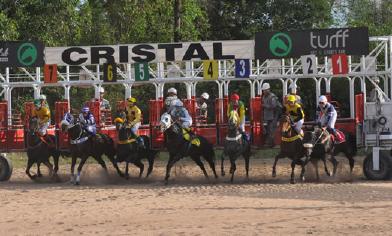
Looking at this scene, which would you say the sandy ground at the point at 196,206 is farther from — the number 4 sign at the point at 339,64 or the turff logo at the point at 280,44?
the turff logo at the point at 280,44

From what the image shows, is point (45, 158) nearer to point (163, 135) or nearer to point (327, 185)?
point (163, 135)

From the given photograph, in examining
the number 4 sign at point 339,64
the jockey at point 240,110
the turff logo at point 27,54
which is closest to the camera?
the jockey at point 240,110

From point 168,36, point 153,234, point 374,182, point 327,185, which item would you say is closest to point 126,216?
point 153,234

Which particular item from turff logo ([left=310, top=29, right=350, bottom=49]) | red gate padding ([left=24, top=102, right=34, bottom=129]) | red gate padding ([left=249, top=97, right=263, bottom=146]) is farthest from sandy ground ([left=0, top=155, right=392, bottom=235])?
turff logo ([left=310, top=29, right=350, bottom=49])

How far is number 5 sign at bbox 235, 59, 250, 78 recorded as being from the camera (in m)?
19.7

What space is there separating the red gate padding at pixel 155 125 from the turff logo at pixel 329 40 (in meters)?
4.33

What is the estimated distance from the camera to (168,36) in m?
35.4

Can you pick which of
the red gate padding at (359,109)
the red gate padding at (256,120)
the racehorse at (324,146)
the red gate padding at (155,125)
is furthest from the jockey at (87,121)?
the red gate padding at (359,109)

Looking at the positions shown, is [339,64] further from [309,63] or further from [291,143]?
[291,143]

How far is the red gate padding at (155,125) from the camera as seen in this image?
63.2ft

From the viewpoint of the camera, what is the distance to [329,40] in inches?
740

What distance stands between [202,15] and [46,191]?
24035 millimetres

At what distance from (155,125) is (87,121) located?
6.12 ft

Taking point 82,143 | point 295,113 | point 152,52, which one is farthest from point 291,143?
point 82,143
